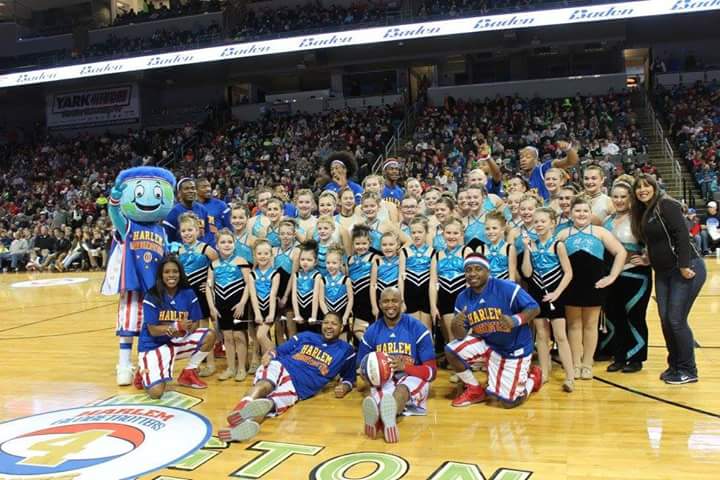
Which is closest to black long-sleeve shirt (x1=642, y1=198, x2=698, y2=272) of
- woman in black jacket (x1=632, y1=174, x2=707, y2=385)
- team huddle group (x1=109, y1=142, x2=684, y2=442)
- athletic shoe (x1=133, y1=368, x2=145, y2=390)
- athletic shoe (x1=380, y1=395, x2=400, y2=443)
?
woman in black jacket (x1=632, y1=174, x2=707, y2=385)

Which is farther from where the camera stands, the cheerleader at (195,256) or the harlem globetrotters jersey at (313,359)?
the cheerleader at (195,256)

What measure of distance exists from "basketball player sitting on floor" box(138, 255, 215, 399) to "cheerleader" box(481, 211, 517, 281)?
6.52ft

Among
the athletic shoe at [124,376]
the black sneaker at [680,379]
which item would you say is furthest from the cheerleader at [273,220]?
the black sneaker at [680,379]

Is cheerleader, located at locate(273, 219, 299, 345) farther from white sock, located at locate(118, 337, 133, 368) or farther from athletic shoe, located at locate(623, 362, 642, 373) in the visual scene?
athletic shoe, located at locate(623, 362, 642, 373)

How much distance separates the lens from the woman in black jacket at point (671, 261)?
3.83 m

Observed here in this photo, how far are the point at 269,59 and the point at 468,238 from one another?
18276 mm

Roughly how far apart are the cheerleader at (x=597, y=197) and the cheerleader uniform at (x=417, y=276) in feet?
3.84

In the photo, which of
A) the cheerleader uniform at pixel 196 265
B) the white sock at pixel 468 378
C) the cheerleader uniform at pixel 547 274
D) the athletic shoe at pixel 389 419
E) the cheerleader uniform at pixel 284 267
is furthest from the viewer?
the cheerleader uniform at pixel 196 265

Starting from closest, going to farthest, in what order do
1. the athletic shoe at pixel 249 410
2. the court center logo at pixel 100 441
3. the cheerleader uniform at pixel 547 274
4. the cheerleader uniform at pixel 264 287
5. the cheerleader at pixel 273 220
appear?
1. the court center logo at pixel 100 441
2. the athletic shoe at pixel 249 410
3. the cheerleader uniform at pixel 547 274
4. the cheerleader uniform at pixel 264 287
5. the cheerleader at pixel 273 220

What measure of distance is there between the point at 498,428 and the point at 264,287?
1.96 meters

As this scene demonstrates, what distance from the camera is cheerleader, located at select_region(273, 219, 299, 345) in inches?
184

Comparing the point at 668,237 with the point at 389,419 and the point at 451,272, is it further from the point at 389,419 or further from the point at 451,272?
the point at 389,419

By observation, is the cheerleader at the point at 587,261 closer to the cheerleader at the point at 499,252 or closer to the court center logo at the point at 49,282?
the cheerleader at the point at 499,252

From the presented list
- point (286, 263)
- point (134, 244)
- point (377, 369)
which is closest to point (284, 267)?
point (286, 263)
